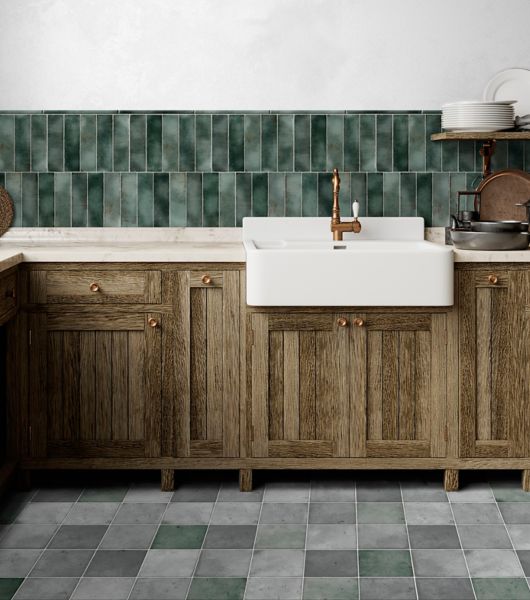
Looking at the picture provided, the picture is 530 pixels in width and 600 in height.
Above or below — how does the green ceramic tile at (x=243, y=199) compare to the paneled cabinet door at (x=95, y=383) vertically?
above

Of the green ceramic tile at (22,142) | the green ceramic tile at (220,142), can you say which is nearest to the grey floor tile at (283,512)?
the green ceramic tile at (220,142)

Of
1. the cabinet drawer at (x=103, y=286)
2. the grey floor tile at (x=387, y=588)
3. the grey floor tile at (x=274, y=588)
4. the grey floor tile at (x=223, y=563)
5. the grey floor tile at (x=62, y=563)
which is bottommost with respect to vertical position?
the grey floor tile at (x=387, y=588)

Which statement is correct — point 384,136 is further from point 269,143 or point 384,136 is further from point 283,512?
point 283,512

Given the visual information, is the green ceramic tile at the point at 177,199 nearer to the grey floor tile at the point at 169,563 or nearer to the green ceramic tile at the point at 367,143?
the green ceramic tile at the point at 367,143

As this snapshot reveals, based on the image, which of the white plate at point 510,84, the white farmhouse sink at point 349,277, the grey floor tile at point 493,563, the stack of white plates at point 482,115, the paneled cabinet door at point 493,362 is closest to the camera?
the grey floor tile at point 493,563

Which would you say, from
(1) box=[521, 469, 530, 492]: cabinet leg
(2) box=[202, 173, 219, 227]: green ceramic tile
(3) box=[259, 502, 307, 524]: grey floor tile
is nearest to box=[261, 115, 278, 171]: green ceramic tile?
(2) box=[202, 173, 219, 227]: green ceramic tile

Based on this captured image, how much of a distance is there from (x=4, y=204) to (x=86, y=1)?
0.95 m

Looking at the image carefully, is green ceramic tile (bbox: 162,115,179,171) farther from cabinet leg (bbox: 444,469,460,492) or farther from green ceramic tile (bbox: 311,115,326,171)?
cabinet leg (bbox: 444,469,460,492)

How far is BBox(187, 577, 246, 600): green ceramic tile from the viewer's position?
7.95ft

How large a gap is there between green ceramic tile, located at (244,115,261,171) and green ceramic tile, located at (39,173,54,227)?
86cm

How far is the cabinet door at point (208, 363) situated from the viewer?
325 cm

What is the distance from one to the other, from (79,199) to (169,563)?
5.93ft

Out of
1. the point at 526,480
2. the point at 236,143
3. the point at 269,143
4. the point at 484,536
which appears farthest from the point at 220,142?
the point at 484,536

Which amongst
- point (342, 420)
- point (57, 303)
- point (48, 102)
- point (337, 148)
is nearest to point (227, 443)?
point (342, 420)
